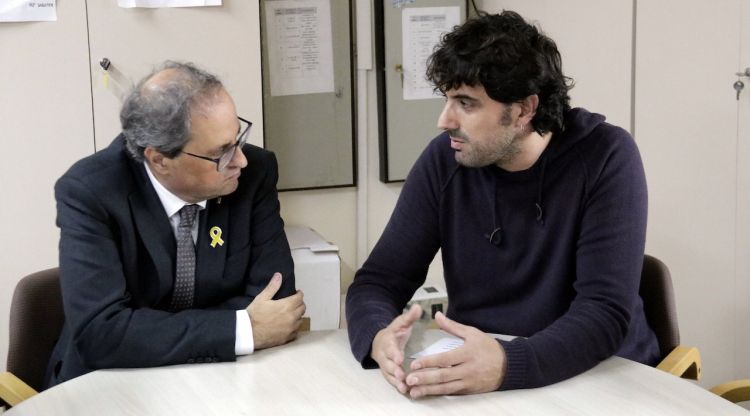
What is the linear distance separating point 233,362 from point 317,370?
0.60 ft

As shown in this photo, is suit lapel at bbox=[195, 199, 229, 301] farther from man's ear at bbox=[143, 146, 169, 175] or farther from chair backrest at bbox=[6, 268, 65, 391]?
chair backrest at bbox=[6, 268, 65, 391]

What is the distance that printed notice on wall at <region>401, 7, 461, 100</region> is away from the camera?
11.6 ft

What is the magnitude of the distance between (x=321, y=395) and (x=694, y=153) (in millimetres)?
2106

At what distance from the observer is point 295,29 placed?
3410 millimetres

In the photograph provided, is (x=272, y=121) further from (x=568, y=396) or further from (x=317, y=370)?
(x=568, y=396)

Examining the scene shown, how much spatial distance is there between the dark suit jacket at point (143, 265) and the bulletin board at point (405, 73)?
144 cm

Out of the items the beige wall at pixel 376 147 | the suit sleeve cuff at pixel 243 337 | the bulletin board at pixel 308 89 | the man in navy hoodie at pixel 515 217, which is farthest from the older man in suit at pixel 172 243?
the bulletin board at pixel 308 89

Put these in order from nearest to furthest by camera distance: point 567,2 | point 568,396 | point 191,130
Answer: point 568,396 → point 191,130 → point 567,2

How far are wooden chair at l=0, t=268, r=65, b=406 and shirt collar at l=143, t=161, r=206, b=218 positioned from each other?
0.33m

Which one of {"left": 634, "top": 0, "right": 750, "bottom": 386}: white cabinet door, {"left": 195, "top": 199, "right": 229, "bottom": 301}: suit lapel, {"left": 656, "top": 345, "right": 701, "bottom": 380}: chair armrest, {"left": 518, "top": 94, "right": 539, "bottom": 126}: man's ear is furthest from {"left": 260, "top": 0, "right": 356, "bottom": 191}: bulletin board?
{"left": 656, "top": 345, "right": 701, "bottom": 380}: chair armrest

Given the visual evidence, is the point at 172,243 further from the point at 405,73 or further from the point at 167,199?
the point at 405,73

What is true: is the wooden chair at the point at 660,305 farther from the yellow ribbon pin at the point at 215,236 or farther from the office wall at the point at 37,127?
the office wall at the point at 37,127

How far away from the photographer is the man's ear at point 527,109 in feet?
6.32

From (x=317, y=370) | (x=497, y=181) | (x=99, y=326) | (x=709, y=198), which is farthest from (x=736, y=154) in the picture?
(x=99, y=326)
